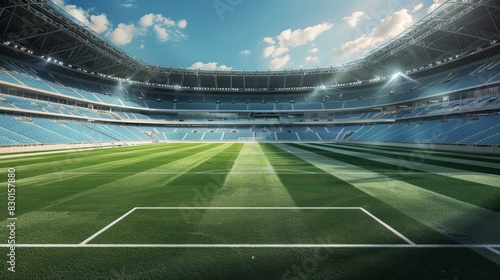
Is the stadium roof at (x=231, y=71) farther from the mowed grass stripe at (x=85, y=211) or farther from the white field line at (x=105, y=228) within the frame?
the white field line at (x=105, y=228)

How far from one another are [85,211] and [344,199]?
23.3 ft

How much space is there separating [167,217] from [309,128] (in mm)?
60047

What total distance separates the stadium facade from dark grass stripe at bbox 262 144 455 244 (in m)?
26.5

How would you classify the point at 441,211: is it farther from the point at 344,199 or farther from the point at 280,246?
the point at 280,246

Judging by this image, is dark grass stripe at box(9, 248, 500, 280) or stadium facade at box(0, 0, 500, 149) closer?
dark grass stripe at box(9, 248, 500, 280)

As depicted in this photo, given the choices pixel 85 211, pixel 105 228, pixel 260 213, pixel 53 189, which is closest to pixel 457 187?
pixel 260 213

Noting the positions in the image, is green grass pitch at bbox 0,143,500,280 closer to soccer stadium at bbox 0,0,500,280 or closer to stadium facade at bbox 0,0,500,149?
soccer stadium at bbox 0,0,500,280

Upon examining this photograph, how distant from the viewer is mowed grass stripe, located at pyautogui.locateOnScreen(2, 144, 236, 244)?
14.4ft

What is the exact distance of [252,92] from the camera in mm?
68562

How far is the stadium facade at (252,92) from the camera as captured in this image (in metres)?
29.4

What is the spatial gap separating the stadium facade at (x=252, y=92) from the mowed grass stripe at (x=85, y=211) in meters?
26.5

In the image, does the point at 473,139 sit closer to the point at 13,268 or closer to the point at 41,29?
the point at 13,268

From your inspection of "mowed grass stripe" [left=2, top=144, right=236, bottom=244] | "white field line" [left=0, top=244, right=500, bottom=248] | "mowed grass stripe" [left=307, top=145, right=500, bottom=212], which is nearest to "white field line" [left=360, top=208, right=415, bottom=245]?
"white field line" [left=0, top=244, right=500, bottom=248]

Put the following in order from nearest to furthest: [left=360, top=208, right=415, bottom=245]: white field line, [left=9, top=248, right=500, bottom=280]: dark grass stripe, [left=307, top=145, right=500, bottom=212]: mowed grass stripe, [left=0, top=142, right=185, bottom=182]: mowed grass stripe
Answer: [left=9, top=248, right=500, bottom=280]: dark grass stripe → [left=360, top=208, right=415, bottom=245]: white field line → [left=307, top=145, right=500, bottom=212]: mowed grass stripe → [left=0, top=142, right=185, bottom=182]: mowed grass stripe
